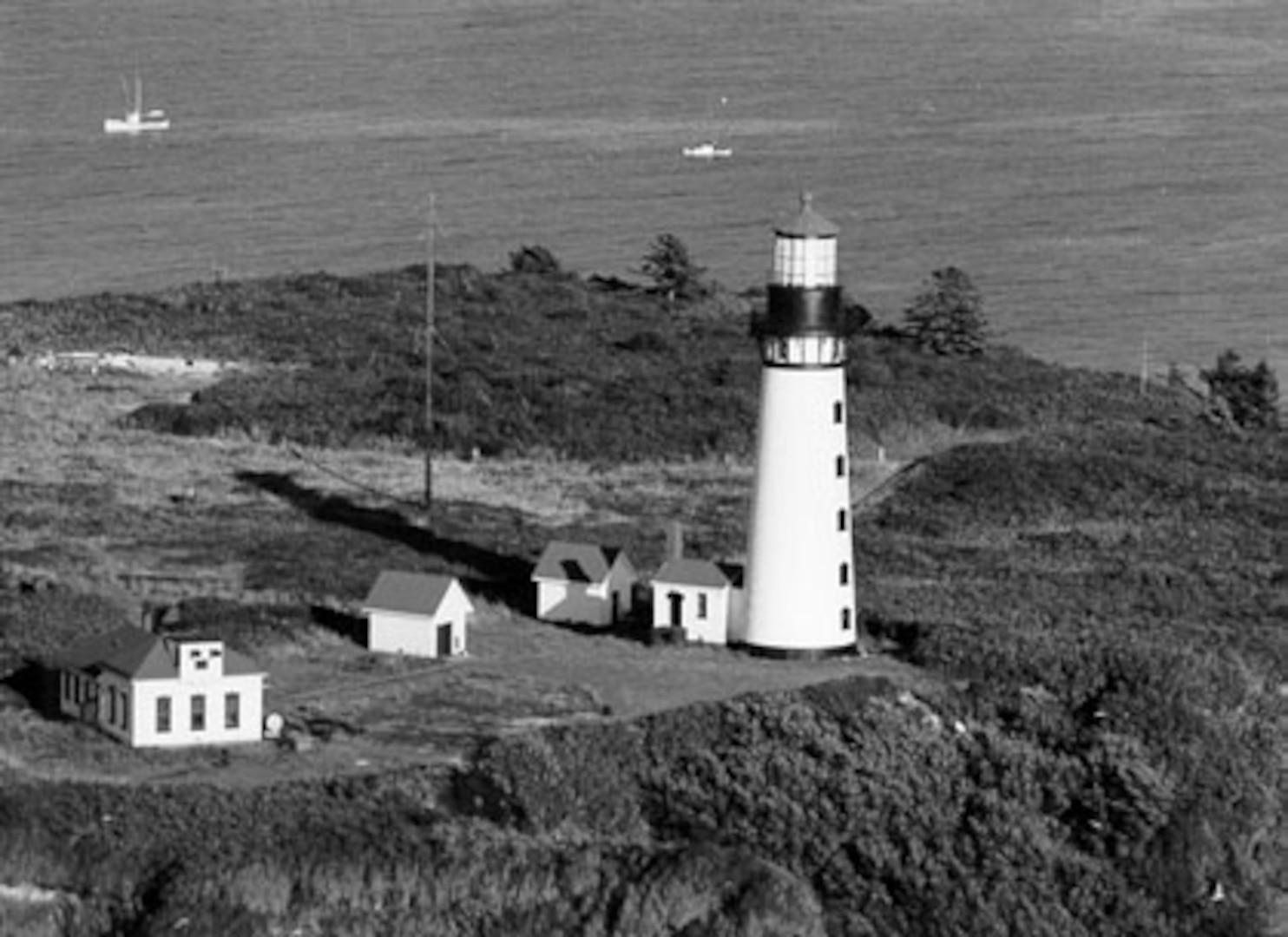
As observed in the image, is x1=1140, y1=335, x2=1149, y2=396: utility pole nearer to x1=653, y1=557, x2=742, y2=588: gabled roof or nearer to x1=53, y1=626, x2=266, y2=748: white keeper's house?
x1=653, y1=557, x2=742, y2=588: gabled roof

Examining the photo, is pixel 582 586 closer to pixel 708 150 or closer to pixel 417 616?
pixel 417 616

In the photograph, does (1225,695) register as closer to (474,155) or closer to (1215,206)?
(1215,206)

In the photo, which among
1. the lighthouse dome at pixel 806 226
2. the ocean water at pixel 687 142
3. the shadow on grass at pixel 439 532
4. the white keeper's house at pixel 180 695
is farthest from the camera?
the ocean water at pixel 687 142

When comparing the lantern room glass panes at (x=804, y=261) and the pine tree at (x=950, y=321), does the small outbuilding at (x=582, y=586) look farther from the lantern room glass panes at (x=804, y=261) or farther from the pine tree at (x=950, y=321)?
the pine tree at (x=950, y=321)

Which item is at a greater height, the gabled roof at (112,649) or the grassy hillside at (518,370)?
the grassy hillside at (518,370)

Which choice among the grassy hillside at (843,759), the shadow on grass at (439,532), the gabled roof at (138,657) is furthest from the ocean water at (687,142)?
the gabled roof at (138,657)

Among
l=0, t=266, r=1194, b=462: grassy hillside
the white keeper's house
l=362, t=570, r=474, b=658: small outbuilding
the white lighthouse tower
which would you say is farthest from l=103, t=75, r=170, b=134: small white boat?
the white keeper's house

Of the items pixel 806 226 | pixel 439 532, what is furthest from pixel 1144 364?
pixel 806 226
